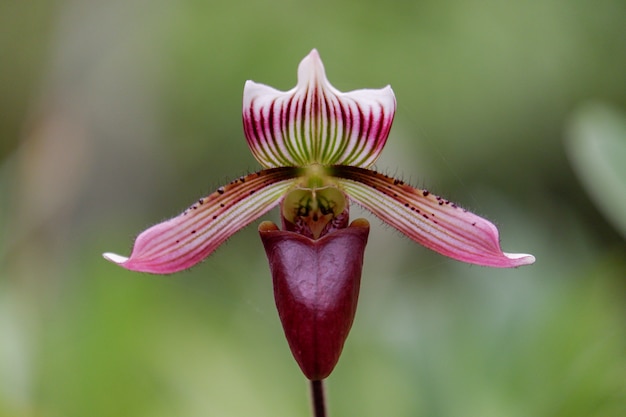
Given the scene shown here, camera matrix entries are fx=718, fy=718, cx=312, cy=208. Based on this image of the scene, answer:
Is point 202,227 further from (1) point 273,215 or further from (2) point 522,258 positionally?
(1) point 273,215

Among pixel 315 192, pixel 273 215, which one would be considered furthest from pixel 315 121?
pixel 273 215

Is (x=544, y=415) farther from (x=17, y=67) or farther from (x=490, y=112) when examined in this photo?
(x=17, y=67)

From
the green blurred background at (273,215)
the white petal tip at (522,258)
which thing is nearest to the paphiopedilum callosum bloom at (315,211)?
the white petal tip at (522,258)

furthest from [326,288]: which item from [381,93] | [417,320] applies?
[417,320]

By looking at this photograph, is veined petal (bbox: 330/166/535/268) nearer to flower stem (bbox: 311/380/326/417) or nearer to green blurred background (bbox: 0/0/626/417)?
flower stem (bbox: 311/380/326/417)

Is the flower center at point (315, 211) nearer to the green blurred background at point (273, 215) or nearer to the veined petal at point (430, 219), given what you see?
the veined petal at point (430, 219)

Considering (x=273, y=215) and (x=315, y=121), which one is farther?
(x=273, y=215)
